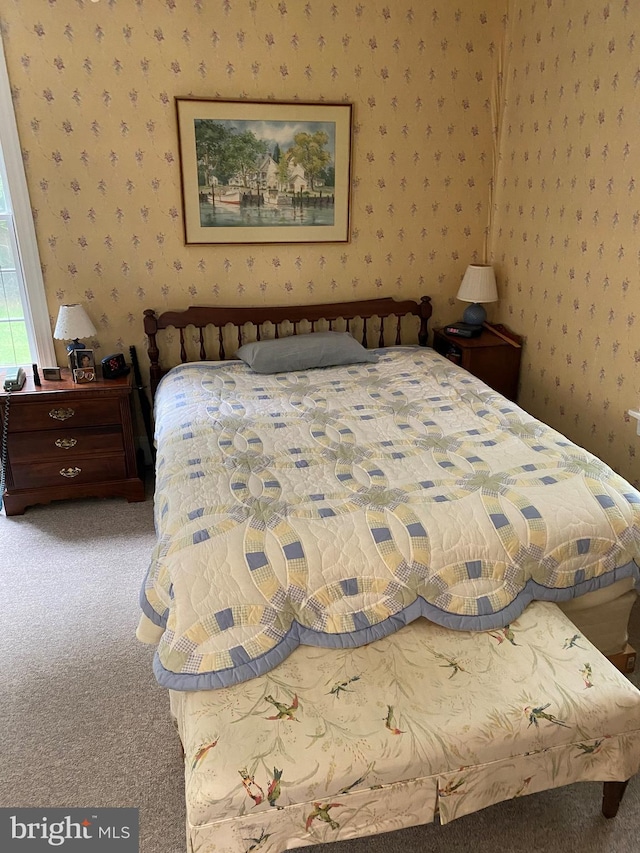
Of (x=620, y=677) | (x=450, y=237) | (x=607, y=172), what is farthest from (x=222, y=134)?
(x=620, y=677)

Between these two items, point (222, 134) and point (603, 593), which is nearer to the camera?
point (603, 593)

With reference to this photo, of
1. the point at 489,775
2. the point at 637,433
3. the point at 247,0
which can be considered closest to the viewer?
the point at 489,775

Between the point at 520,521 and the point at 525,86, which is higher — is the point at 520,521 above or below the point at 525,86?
below

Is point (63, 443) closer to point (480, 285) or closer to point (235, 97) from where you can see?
point (235, 97)

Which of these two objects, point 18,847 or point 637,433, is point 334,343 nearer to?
point 637,433

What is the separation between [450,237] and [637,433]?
1.65 meters

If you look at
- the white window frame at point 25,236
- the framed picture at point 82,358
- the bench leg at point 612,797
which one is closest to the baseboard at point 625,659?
the bench leg at point 612,797

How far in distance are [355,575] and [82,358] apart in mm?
2092

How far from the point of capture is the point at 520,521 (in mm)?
1846

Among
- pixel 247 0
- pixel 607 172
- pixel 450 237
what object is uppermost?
pixel 247 0

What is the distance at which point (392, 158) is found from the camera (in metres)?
3.47

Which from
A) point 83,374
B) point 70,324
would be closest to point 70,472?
point 83,374

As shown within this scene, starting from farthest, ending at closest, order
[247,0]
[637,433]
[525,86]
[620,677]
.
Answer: [525,86] → [247,0] → [637,433] → [620,677]

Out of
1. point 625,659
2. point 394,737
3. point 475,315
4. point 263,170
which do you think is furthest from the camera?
point 475,315
